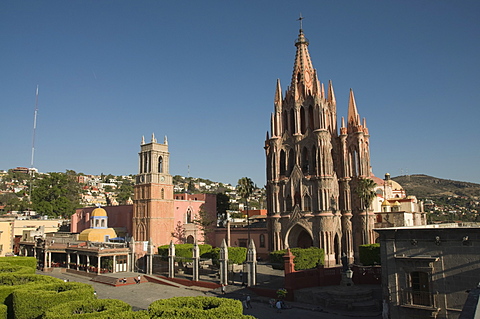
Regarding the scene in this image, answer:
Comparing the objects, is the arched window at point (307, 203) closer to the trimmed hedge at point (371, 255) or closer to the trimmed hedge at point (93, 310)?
the trimmed hedge at point (371, 255)

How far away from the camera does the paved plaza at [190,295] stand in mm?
25595

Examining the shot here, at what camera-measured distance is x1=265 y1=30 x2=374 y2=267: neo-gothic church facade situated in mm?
44562

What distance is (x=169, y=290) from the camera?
116ft

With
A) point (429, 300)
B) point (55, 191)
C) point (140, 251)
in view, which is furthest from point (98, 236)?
point (429, 300)

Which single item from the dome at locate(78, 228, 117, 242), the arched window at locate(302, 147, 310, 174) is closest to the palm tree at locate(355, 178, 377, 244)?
the arched window at locate(302, 147, 310, 174)

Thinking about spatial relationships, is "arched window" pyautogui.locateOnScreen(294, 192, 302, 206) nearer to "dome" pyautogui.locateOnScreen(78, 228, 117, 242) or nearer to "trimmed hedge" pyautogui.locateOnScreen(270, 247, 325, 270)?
"trimmed hedge" pyautogui.locateOnScreen(270, 247, 325, 270)

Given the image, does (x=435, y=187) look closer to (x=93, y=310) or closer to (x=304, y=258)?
(x=304, y=258)

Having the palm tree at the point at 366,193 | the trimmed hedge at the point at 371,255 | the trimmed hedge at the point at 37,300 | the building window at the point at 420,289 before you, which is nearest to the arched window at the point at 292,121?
the palm tree at the point at 366,193

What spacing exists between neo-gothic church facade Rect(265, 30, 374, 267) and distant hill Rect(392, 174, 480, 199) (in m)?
115

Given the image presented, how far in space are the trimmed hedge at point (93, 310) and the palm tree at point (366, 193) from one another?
33.1 metres

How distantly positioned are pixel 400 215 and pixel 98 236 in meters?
35.3

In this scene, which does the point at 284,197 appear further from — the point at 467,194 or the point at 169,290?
the point at 467,194

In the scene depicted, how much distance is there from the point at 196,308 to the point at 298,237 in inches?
1307

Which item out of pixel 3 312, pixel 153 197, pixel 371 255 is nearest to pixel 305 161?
pixel 371 255
